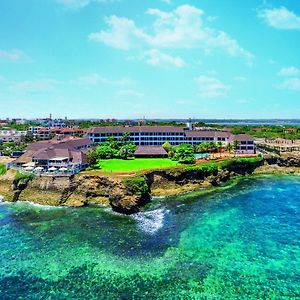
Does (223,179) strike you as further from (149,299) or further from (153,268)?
(149,299)

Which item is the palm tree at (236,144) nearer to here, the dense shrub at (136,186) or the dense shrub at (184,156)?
the dense shrub at (184,156)

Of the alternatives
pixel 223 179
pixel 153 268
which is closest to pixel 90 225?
pixel 153 268

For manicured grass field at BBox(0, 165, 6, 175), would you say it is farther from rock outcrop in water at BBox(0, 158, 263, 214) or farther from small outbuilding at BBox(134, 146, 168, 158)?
small outbuilding at BBox(134, 146, 168, 158)

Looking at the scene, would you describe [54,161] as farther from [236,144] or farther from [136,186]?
[236,144]

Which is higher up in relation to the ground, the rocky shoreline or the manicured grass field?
the manicured grass field

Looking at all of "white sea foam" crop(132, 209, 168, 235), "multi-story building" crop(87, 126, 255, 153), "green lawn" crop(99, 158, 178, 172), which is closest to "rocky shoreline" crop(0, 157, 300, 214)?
"white sea foam" crop(132, 209, 168, 235)
